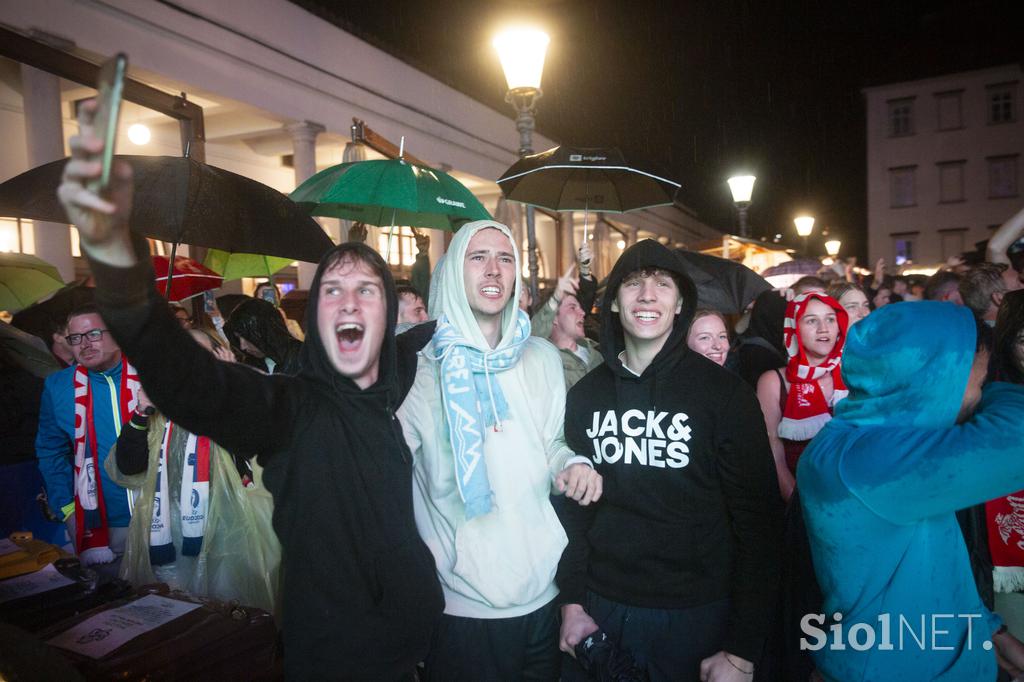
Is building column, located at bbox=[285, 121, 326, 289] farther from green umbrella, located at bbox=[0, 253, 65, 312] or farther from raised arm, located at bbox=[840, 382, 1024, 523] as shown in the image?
raised arm, located at bbox=[840, 382, 1024, 523]

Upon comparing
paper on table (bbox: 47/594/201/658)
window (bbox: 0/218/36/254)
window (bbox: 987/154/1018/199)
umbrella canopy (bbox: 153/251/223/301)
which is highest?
window (bbox: 987/154/1018/199)

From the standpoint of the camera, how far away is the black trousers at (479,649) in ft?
7.71

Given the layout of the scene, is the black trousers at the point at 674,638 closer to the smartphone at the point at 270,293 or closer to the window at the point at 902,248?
the smartphone at the point at 270,293

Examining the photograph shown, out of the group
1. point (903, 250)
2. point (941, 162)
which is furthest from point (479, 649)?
point (941, 162)

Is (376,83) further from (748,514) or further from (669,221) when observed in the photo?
(669,221)

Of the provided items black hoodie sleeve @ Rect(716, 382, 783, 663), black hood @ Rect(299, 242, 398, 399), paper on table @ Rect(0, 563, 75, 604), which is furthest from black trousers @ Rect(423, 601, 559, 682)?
paper on table @ Rect(0, 563, 75, 604)

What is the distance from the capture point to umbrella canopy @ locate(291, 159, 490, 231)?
174 inches

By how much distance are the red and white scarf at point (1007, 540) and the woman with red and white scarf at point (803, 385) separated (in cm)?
114

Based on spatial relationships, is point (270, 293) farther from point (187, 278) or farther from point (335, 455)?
point (335, 455)

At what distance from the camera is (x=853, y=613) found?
6.56 feet

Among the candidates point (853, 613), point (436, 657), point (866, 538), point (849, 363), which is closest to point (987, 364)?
point (849, 363)

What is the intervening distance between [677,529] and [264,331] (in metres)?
3.16

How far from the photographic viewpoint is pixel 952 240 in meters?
34.6

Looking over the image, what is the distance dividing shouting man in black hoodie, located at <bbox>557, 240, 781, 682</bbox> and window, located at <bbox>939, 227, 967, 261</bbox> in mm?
39220
